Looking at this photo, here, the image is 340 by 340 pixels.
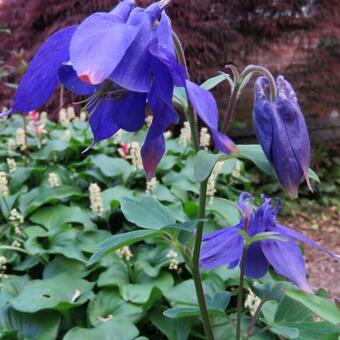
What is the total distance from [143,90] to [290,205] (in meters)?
4.05

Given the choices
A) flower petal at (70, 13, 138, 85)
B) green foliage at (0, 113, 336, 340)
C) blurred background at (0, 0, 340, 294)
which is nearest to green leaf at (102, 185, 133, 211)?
green foliage at (0, 113, 336, 340)

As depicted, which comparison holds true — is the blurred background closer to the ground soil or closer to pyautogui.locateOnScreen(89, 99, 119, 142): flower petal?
the ground soil

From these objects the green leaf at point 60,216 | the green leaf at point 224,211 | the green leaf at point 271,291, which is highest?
the green leaf at point 271,291

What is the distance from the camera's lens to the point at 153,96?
0.62 metres

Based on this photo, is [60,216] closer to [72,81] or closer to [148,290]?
[148,290]

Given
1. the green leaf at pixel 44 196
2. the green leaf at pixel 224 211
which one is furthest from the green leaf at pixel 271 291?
the green leaf at pixel 44 196

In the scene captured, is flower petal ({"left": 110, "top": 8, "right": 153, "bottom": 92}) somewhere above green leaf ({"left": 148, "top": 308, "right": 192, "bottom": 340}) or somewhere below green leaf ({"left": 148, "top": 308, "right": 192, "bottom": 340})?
above

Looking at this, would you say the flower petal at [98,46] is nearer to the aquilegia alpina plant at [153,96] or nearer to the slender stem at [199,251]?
the aquilegia alpina plant at [153,96]

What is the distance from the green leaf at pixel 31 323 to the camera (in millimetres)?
1542

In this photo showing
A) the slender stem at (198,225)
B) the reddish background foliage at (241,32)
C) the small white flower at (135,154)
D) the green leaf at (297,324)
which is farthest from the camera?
the reddish background foliage at (241,32)

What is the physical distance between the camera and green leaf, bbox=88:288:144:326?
1574 mm

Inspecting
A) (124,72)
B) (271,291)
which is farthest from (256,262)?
(124,72)

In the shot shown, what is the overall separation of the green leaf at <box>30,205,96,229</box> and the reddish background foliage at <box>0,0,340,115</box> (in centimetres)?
234

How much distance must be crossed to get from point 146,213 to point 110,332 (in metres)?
0.66
